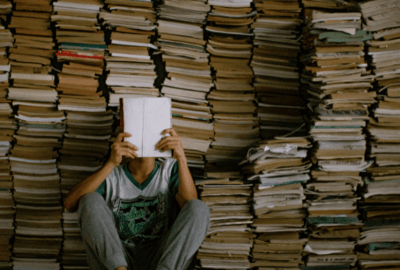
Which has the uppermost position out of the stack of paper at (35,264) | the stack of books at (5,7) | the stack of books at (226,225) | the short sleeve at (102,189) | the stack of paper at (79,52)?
the stack of books at (5,7)

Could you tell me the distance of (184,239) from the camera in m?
1.40

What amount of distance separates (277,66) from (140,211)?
128 centimetres

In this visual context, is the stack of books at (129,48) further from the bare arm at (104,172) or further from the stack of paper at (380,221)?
the stack of paper at (380,221)

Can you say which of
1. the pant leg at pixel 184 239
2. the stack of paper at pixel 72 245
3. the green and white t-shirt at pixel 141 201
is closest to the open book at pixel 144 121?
the green and white t-shirt at pixel 141 201

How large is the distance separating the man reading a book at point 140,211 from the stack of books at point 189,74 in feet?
0.91

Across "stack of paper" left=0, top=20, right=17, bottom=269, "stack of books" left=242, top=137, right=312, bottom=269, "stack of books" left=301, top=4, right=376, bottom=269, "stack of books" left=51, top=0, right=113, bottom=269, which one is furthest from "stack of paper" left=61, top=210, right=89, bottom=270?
"stack of books" left=301, top=4, right=376, bottom=269

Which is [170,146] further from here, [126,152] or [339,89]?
[339,89]

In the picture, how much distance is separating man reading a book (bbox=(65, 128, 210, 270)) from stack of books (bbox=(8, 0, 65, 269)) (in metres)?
0.43

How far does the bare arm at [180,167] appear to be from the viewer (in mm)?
1548

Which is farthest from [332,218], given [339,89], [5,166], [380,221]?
[5,166]

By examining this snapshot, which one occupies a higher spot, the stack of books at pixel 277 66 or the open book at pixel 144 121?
the stack of books at pixel 277 66

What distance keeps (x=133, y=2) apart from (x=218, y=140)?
3.40ft

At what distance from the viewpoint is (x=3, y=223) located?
191 centimetres

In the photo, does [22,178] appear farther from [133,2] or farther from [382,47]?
[382,47]
